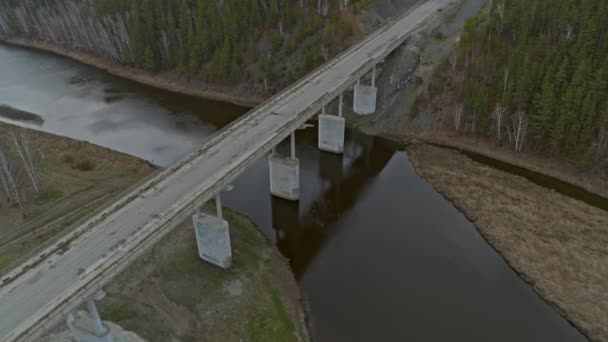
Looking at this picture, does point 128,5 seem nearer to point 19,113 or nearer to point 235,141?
point 19,113

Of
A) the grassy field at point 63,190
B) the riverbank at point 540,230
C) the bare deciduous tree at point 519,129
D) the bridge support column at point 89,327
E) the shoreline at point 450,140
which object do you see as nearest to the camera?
the bridge support column at point 89,327

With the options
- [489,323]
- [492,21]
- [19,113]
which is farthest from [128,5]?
[489,323]

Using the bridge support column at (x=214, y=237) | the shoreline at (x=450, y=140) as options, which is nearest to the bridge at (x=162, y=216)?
the bridge support column at (x=214, y=237)

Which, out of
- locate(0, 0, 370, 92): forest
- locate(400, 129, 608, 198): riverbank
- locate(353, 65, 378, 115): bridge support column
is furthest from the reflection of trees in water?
locate(0, 0, 370, 92): forest

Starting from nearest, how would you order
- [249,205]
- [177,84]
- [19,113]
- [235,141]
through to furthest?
1. [235,141]
2. [249,205]
3. [19,113]
4. [177,84]

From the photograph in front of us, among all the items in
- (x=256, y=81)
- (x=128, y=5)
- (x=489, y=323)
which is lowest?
(x=489, y=323)

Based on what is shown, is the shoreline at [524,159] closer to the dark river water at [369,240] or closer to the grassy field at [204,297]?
the dark river water at [369,240]
